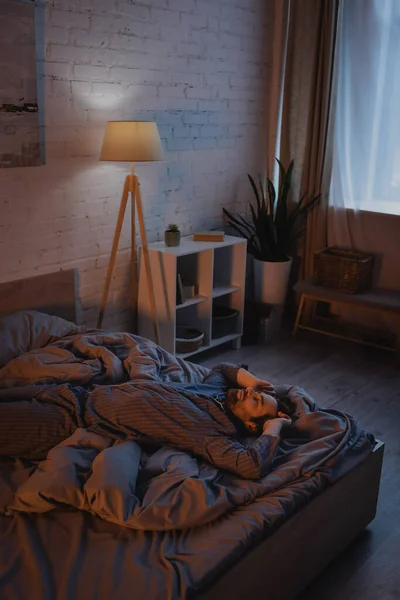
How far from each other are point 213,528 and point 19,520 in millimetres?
595

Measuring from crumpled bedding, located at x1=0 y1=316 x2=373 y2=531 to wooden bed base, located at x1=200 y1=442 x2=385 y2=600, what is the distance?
0.26 feet

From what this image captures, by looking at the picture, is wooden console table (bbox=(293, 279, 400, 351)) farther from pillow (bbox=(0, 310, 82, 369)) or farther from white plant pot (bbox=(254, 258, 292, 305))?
pillow (bbox=(0, 310, 82, 369))

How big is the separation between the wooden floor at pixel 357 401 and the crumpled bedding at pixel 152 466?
0.38 metres

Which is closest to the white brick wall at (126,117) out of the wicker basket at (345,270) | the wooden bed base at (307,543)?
the wicker basket at (345,270)

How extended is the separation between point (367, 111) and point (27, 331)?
273 centimetres

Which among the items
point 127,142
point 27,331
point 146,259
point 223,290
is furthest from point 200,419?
point 223,290

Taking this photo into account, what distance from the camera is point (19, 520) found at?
6.31ft

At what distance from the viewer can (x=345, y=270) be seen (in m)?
4.26

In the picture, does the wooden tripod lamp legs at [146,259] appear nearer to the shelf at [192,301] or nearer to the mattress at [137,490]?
the shelf at [192,301]

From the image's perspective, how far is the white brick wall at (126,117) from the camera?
328 cm

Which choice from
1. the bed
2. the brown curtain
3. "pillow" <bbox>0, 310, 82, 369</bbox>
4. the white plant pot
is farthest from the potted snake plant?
the bed

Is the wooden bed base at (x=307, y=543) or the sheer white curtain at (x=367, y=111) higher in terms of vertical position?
the sheer white curtain at (x=367, y=111)

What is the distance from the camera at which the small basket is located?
388 centimetres

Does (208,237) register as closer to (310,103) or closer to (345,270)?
A: (345,270)
